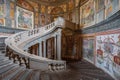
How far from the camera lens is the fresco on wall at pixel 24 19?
1259cm

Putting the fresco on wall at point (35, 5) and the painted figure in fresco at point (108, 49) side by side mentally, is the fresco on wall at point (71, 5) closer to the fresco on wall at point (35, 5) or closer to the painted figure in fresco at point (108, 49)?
the fresco on wall at point (35, 5)

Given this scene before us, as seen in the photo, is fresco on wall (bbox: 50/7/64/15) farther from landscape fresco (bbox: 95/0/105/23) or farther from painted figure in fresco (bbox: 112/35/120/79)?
painted figure in fresco (bbox: 112/35/120/79)

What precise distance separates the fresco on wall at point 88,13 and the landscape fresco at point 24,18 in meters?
6.85

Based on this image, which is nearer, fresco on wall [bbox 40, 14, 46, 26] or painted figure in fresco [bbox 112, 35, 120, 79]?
painted figure in fresco [bbox 112, 35, 120, 79]

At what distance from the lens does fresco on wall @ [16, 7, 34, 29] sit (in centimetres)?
1259

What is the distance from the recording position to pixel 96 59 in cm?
888

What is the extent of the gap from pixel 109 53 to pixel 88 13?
225 inches

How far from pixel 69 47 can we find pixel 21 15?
24.6ft

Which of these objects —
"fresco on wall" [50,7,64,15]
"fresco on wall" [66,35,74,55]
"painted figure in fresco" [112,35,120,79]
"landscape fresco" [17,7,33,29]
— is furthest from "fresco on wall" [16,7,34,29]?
"painted figure in fresco" [112,35,120,79]

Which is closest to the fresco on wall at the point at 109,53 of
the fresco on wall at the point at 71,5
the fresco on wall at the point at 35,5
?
Result: the fresco on wall at the point at 71,5

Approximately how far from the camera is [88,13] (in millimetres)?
11164

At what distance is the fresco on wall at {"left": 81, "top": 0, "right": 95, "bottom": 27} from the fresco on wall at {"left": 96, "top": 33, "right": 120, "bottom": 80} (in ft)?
8.49

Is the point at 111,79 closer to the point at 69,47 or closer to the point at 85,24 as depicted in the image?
the point at 85,24

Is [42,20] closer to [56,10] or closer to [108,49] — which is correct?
[56,10]
